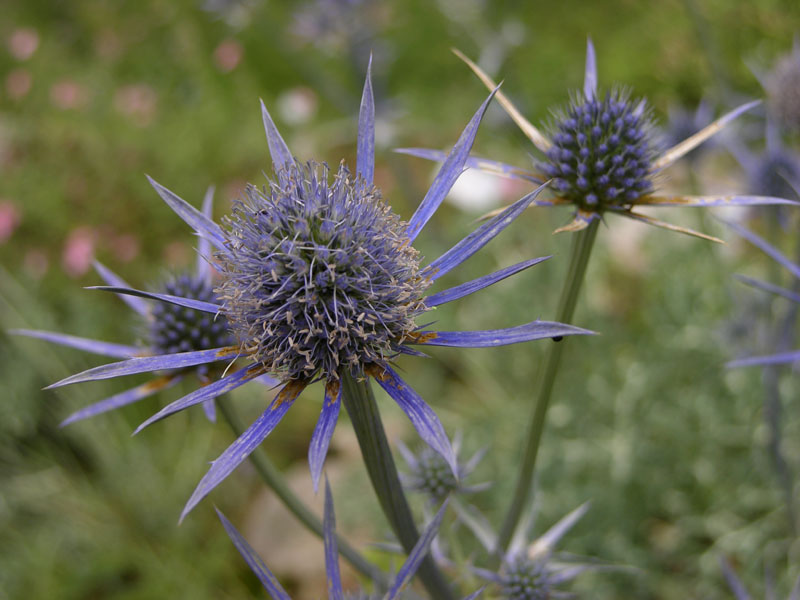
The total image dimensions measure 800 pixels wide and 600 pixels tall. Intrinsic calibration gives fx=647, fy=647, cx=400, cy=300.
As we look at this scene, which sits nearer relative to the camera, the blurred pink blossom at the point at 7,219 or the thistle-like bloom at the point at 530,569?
the thistle-like bloom at the point at 530,569

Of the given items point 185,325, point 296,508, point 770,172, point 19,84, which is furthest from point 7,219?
point 770,172

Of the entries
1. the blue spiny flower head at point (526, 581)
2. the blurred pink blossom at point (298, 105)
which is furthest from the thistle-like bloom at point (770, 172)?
the blurred pink blossom at point (298, 105)

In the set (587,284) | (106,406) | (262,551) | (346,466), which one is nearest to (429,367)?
(346,466)

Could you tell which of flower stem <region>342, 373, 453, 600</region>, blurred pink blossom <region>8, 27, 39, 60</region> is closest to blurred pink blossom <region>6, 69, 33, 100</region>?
blurred pink blossom <region>8, 27, 39, 60</region>

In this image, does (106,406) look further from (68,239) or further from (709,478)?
(68,239)

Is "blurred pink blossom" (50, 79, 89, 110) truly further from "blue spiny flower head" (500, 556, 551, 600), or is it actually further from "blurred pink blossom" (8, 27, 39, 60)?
"blue spiny flower head" (500, 556, 551, 600)

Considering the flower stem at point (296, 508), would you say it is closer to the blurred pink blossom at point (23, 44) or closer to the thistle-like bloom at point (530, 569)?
the thistle-like bloom at point (530, 569)

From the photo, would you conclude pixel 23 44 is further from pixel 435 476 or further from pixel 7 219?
pixel 435 476
